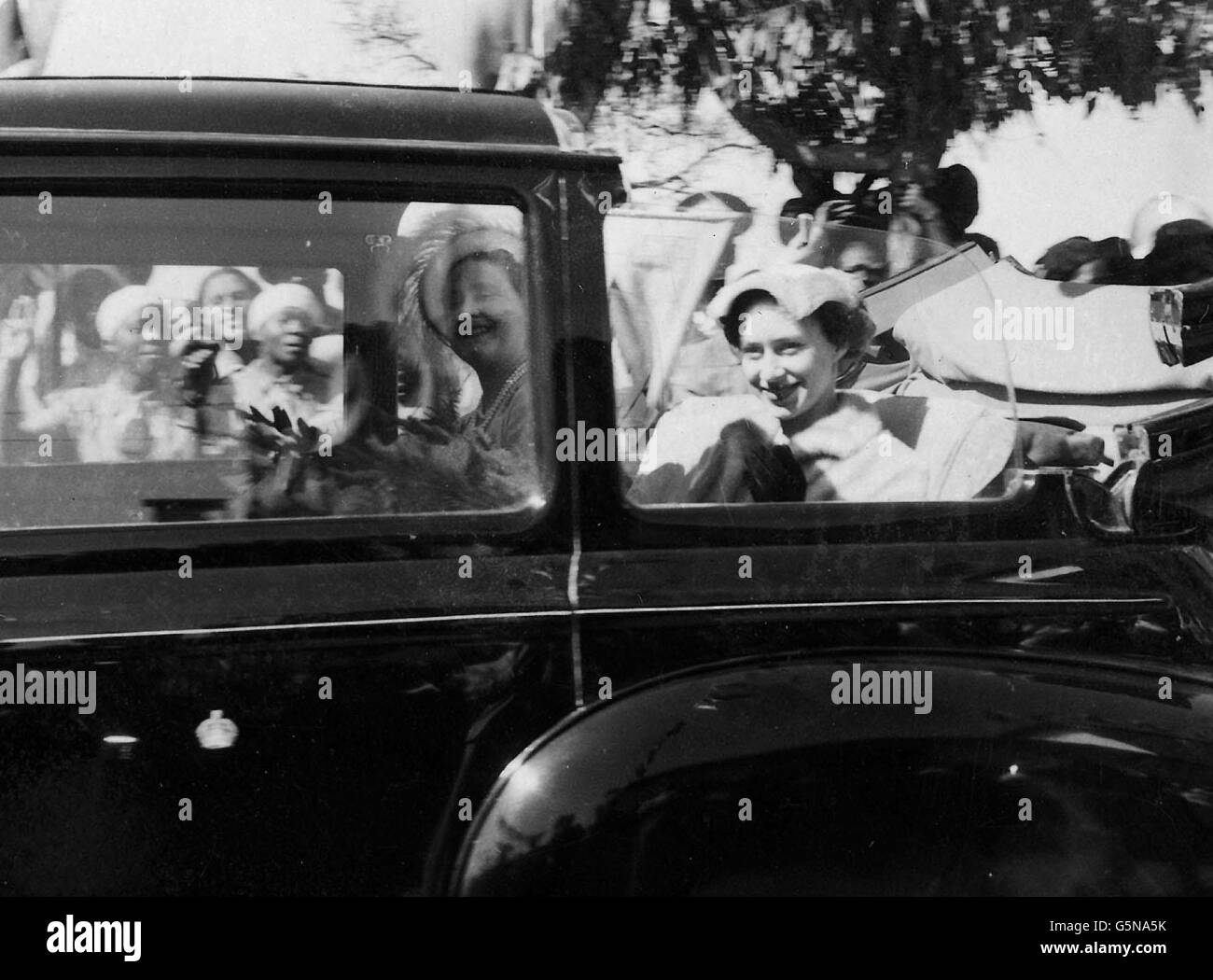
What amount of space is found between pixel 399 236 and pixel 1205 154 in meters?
1.31

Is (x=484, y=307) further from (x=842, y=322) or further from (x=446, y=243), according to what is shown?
(x=842, y=322)

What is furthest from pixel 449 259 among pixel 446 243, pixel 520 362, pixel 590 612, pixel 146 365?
pixel 590 612

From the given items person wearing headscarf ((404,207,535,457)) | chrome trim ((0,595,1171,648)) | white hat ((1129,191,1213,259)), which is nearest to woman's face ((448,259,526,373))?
person wearing headscarf ((404,207,535,457))

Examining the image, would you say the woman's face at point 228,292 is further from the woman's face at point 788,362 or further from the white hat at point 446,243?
the woman's face at point 788,362

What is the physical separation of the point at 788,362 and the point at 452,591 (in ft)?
2.10

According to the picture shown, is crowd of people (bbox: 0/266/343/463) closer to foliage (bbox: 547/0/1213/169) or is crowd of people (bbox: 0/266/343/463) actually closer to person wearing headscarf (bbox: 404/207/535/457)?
person wearing headscarf (bbox: 404/207/535/457)

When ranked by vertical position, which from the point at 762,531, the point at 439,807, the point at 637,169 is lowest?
the point at 439,807

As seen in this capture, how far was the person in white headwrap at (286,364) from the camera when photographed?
176 centimetres

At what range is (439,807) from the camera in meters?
1.76

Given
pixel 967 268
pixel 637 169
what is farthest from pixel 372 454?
pixel 967 268

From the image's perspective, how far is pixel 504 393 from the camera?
1813mm

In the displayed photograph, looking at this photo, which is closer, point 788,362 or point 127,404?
point 127,404

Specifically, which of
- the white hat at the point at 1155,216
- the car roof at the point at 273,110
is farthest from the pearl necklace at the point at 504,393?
the white hat at the point at 1155,216

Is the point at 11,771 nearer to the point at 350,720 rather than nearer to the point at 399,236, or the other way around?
the point at 350,720
